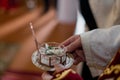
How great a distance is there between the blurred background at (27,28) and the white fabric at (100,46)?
3.35 ft

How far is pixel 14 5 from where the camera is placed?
261 cm

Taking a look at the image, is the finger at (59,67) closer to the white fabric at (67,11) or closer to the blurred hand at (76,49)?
the blurred hand at (76,49)

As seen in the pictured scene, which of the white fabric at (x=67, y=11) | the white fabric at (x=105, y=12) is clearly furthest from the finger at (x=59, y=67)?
the white fabric at (x=67, y=11)

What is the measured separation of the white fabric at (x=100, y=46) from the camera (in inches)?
22.8

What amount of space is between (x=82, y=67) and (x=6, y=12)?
71.0 inches

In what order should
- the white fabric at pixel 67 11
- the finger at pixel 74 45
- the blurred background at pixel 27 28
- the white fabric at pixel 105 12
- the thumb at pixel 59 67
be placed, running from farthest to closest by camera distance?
the white fabric at pixel 67 11
the blurred background at pixel 27 28
the white fabric at pixel 105 12
the finger at pixel 74 45
the thumb at pixel 59 67

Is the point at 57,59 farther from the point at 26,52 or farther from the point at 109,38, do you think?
the point at 26,52

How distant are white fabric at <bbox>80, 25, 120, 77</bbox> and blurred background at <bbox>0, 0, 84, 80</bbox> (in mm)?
1020

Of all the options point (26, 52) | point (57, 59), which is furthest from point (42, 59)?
point (26, 52)

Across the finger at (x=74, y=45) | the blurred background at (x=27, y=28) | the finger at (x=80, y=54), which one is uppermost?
the finger at (x=74, y=45)

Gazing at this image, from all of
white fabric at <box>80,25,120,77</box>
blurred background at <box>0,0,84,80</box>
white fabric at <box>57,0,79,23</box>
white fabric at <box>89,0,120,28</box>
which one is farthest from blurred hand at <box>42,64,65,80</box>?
white fabric at <box>57,0,79,23</box>

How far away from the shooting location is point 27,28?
2.14 metres

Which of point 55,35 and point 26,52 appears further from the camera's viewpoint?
point 55,35

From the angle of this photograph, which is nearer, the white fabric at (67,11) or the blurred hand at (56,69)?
the blurred hand at (56,69)
